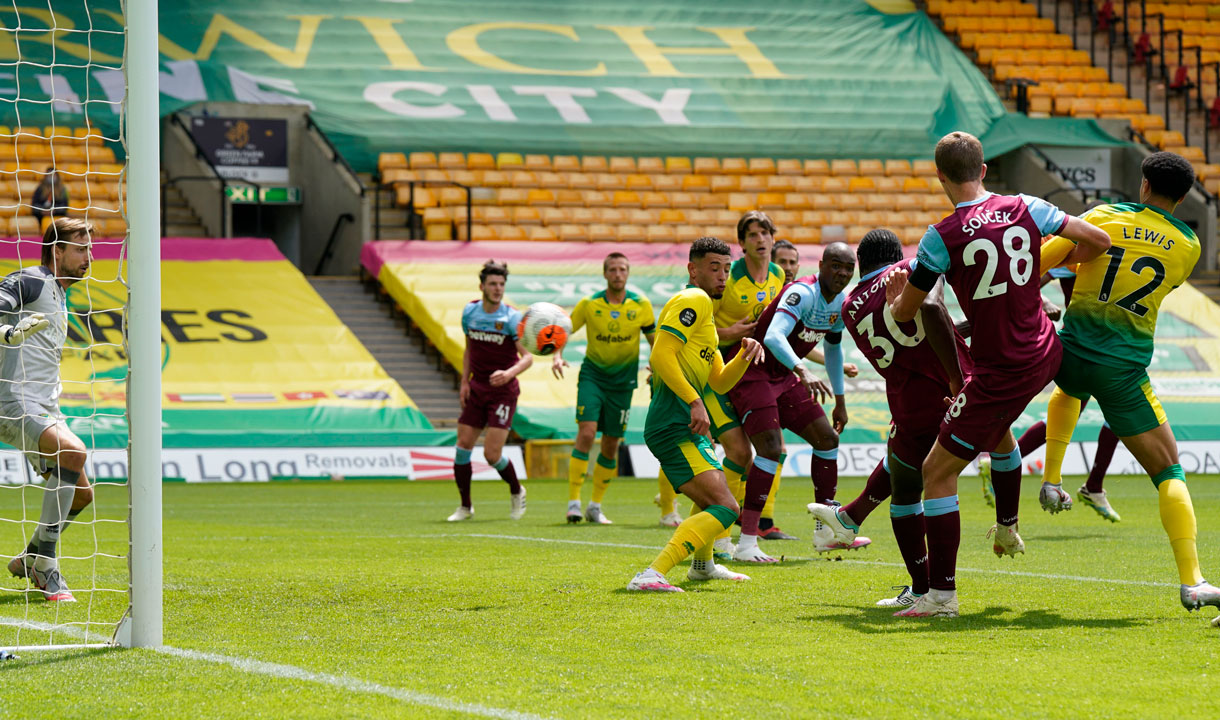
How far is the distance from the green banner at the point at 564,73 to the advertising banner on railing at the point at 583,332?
431cm

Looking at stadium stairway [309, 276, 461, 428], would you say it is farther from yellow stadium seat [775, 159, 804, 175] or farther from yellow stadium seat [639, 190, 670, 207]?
yellow stadium seat [775, 159, 804, 175]

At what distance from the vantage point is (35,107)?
26.9 m

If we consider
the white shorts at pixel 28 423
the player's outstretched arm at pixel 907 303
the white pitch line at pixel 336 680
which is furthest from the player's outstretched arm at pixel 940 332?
the white shorts at pixel 28 423

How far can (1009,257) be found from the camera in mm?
6191

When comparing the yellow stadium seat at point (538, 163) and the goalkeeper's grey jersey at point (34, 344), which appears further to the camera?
the yellow stadium seat at point (538, 163)

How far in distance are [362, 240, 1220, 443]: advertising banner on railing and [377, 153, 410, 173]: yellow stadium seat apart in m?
2.82

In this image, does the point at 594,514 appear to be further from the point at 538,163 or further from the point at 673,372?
the point at 538,163

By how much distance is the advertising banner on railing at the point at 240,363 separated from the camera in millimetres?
20109

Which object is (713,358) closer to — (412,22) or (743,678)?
(743,678)

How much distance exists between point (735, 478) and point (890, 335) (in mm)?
3296

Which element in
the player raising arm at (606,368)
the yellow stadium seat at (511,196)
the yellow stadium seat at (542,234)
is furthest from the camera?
the yellow stadium seat at (511,196)

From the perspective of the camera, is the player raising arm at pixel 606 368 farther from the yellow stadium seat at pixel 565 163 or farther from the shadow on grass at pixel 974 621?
the yellow stadium seat at pixel 565 163

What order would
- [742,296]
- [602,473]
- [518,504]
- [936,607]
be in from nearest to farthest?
[936,607] < [742,296] < [602,473] < [518,504]

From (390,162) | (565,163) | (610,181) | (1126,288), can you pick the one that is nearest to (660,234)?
(610,181)
